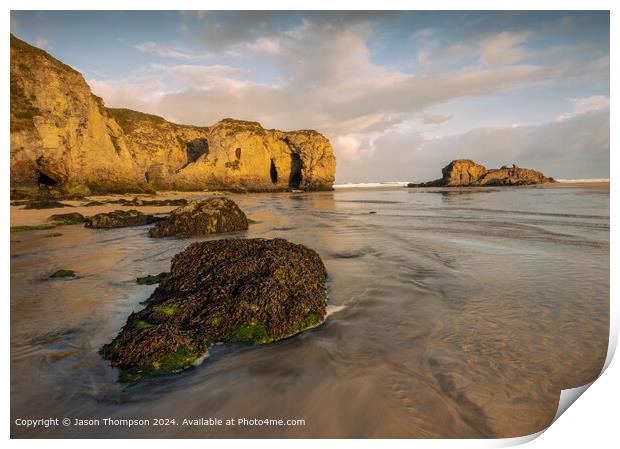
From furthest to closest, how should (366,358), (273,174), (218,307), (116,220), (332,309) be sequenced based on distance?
1. (273,174)
2. (116,220)
3. (332,309)
4. (218,307)
5. (366,358)

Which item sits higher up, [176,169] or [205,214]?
[176,169]

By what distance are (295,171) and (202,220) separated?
61883 millimetres

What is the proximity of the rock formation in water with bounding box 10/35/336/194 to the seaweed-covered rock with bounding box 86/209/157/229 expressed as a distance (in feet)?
20.4

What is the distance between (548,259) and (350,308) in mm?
5361

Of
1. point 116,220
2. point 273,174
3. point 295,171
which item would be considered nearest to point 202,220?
point 116,220

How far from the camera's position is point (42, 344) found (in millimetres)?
3221

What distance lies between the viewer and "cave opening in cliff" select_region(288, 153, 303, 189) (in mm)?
70438

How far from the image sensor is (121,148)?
115 feet

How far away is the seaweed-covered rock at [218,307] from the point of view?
2916mm

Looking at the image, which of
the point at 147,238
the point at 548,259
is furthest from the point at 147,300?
the point at 548,259

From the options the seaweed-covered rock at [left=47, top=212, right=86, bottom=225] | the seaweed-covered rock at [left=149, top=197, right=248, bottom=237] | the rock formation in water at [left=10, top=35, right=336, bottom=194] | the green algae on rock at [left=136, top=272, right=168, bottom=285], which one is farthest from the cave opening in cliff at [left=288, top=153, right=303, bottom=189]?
the green algae on rock at [left=136, top=272, right=168, bottom=285]

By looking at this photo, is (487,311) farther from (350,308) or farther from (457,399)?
(457,399)

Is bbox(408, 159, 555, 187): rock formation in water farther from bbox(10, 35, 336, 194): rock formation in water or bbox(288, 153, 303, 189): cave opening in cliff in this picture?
bbox(288, 153, 303, 189): cave opening in cliff

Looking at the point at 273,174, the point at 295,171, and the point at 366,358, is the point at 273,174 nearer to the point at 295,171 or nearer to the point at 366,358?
the point at 295,171
